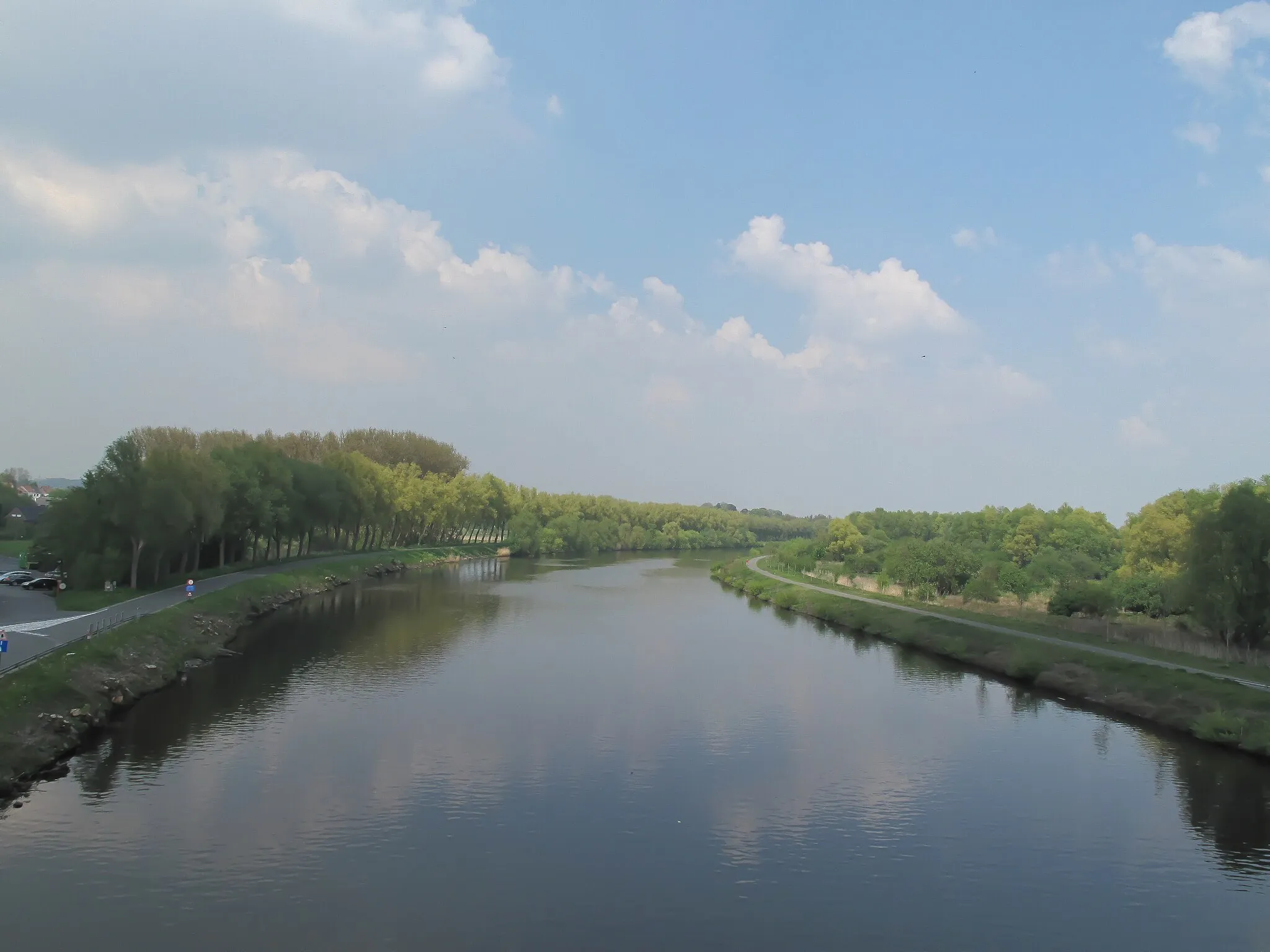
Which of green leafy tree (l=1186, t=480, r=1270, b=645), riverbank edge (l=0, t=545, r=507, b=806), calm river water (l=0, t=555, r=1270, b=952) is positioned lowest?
calm river water (l=0, t=555, r=1270, b=952)

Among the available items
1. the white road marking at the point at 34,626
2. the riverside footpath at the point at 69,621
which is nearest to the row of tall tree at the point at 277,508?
the riverside footpath at the point at 69,621

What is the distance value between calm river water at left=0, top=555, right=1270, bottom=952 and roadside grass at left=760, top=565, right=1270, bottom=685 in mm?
6078

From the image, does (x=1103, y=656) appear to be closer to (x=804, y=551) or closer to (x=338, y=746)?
(x=338, y=746)

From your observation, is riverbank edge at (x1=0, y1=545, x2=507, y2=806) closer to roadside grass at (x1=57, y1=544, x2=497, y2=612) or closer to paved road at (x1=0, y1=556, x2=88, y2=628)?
roadside grass at (x1=57, y1=544, x2=497, y2=612)

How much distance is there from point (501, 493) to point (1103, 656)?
109967mm

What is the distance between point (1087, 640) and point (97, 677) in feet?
146

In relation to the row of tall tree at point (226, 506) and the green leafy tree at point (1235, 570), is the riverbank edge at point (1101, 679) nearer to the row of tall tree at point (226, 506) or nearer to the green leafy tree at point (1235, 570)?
the green leafy tree at point (1235, 570)

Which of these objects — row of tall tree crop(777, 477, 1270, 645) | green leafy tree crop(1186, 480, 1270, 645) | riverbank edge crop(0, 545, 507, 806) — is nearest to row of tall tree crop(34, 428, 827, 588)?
riverbank edge crop(0, 545, 507, 806)

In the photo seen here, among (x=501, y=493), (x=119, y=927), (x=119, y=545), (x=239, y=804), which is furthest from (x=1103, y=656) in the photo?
(x=501, y=493)

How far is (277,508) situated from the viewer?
70375mm

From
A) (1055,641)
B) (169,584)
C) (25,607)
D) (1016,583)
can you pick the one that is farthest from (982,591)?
(25,607)

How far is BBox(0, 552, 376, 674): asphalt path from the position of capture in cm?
3231

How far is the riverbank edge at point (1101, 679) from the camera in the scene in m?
30.2

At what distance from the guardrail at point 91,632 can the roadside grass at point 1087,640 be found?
1743 inches
